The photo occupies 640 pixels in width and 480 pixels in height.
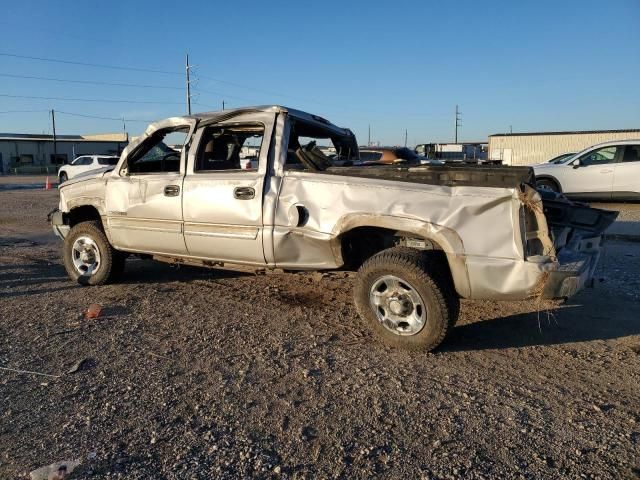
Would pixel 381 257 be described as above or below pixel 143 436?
above

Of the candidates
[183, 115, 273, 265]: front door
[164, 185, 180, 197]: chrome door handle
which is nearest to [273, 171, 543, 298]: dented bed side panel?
[183, 115, 273, 265]: front door

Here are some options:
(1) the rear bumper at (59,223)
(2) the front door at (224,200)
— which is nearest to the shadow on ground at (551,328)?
(2) the front door at (224,200)

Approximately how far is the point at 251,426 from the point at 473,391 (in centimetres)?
153

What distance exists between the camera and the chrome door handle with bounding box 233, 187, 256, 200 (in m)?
4.96

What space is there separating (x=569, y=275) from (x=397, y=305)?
4.22 ft

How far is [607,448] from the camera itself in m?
2.95

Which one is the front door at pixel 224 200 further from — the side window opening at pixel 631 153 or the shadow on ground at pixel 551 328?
the side window opening at pixel 631 153

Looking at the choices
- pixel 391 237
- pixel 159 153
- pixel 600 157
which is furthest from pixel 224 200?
pixel 600 157

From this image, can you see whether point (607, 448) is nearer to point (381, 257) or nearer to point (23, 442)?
point (381, 257)

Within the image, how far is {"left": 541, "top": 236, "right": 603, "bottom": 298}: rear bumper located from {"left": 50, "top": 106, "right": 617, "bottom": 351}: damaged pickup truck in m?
0.01

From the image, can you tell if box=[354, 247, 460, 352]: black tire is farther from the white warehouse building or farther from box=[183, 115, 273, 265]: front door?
the white warehouse building

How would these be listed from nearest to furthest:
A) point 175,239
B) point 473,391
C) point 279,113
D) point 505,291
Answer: point 473,391
point 505,291
point 279,113
point 175,239

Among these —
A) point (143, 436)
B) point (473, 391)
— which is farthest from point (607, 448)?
point (143, 436)

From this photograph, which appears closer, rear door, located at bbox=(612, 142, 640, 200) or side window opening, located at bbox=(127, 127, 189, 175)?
side window opening, located at bbox=(127, 127, 189, 175)
